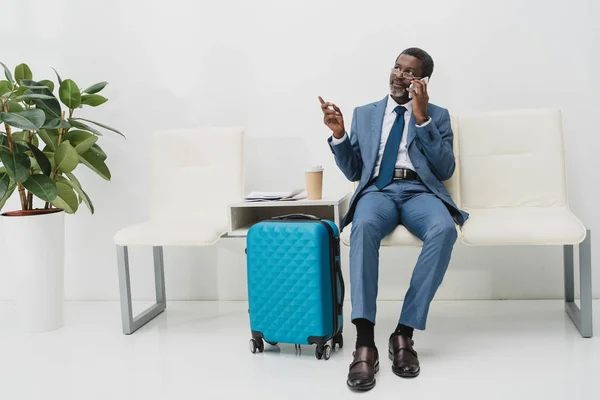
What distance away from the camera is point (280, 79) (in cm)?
325

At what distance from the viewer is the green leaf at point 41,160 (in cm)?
285

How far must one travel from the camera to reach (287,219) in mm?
2486

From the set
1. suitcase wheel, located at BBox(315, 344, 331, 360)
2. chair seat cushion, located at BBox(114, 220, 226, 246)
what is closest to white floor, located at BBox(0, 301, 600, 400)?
suitcase wheel, located at BBox(315, 344, 331, 360)

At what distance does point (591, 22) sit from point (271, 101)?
165 cm

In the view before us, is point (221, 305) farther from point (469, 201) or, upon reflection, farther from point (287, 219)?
point (469, 201)

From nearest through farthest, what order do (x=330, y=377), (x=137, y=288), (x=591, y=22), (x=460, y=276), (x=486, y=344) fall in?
(x=330, y=377) → (x=486, y=344) → (x=591, y=22) → (x=460, y=276) → (x=137, y=288)

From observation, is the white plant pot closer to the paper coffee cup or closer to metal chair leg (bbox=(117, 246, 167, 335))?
metal chair leg (bbox=(117, 246, 167, 335))

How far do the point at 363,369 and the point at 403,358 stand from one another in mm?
176

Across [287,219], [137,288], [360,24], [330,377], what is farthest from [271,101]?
[330,377]

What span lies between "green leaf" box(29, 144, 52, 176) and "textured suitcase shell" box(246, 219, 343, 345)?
44.3 inches

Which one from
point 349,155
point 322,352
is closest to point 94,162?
point 349,155

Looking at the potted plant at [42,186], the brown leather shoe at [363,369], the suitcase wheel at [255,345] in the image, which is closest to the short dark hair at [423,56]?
the brown leather shoe at [363,369]

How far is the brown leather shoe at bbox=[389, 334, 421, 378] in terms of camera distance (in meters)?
2.15

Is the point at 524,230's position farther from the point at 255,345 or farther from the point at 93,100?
the point at 93,100
